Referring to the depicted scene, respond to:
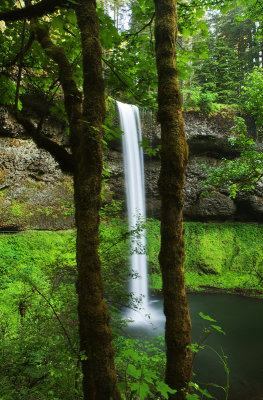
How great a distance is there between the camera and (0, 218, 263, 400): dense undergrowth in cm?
262

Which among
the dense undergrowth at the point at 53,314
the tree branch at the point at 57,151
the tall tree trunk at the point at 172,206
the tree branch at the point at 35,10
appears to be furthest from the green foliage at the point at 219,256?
the tree branch at the point at 35,10

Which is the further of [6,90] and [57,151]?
[6,90]

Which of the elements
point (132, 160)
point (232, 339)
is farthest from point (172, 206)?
point (132, 160)

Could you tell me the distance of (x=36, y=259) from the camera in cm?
1020

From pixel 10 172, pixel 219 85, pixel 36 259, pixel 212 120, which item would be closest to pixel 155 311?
pixel 36 259

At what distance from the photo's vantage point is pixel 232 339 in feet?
26.3

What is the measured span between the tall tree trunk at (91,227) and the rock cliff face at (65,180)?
6852 millimetres

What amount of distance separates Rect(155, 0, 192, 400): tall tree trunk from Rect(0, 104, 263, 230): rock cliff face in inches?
271

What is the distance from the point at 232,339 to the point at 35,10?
957cm

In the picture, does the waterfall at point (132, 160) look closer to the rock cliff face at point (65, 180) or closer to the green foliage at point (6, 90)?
the rock cliff face at point (65, 180)

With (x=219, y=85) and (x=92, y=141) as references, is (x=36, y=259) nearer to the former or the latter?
(x=92, y=141)

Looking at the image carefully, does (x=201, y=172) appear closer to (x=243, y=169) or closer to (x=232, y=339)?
(x=243, y=169)

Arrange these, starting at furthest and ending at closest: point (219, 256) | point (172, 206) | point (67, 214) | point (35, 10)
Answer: point (219, 256) → point (67, 214) → point (35, 10) → point (172, 206)

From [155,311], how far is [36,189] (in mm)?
8195
